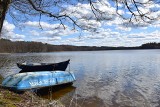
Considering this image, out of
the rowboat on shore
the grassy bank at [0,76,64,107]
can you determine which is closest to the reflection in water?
the rowboat on shore

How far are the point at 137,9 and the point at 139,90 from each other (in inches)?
535

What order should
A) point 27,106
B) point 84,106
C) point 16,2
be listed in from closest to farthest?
point 27,106 < point 16,2 < point 84,106

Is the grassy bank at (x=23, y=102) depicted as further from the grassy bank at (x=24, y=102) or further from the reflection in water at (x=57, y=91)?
the reflection in water at (x=57, y=91)

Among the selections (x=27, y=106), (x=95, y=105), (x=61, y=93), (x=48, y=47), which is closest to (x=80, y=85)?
(x=61, y=93)

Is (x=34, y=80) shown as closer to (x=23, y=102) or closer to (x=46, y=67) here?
(x=23, y=102)

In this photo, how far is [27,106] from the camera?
667 cm

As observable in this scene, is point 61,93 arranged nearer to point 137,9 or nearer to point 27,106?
point 27,106

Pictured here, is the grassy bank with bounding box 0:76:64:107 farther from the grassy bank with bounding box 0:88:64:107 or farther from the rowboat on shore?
the rowboat on shore

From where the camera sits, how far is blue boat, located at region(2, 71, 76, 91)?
14641 mm

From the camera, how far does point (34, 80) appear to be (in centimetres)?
1627

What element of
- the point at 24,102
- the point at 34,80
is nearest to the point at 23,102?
the point at 24,102

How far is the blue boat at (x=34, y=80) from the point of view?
14641mm

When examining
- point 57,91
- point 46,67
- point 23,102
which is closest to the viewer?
point 23,102

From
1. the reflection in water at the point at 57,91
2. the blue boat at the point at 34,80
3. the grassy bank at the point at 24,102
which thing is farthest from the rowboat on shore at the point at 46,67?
the grassy bank at the point at 24,102
